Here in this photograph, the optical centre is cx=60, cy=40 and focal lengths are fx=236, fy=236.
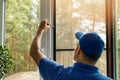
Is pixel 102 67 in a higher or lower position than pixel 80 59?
lower

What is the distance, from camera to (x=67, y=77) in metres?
1.52

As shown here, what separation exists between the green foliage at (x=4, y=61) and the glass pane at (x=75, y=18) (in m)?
0.64

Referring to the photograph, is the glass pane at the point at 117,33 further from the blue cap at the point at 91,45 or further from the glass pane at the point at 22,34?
the blue cap at the point at 91,45

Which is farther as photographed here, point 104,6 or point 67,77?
point 104,6

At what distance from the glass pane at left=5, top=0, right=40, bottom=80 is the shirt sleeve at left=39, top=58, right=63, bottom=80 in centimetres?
144

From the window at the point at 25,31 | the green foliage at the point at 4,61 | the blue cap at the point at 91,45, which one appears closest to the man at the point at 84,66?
the blue cap at the point at 91,45

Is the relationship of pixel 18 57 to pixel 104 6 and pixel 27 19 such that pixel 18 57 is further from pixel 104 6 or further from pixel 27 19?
pixel 104 6

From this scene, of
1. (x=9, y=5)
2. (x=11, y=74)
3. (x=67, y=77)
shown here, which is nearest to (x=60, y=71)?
(x=67, y=77)

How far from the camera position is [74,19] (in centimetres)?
308

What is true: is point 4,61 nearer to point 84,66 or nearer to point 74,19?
point 74,19

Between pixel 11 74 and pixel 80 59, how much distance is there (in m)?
1.77

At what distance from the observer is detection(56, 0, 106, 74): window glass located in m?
3.06

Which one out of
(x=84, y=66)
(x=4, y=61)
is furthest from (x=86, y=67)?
(x=4, y=61)

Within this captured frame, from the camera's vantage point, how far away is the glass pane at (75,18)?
3.06 metres
